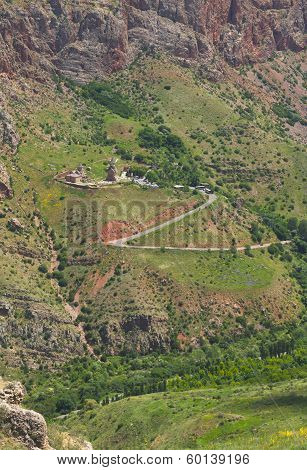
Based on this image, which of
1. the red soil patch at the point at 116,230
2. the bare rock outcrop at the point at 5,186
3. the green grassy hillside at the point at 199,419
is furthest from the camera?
the bare rock outcrop at the point at 5,186

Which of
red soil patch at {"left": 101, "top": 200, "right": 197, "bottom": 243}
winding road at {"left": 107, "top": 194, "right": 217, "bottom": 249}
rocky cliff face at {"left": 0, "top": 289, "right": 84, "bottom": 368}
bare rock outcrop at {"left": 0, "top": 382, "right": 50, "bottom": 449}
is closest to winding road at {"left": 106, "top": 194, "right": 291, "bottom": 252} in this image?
winding road at {"left": 107, "top": 194, "right": 217, "bottom": 249}

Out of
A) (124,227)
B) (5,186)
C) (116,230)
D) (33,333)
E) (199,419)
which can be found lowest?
(33,333)

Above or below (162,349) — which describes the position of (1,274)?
above

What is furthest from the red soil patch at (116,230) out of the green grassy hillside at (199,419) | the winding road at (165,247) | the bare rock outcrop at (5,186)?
the green grassy hillside at (199,419)

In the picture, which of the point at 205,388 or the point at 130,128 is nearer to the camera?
the point at 205,388

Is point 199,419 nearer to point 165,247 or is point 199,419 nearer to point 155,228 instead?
point 165,247

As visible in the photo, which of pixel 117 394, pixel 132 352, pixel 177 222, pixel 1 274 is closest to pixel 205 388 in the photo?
pixel 117 394

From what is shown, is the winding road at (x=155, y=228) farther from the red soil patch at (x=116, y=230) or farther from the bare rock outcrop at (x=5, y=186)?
the bare rock outcrop at (x=5, y=186)

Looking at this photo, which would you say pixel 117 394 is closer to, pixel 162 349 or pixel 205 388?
pixel 205 388

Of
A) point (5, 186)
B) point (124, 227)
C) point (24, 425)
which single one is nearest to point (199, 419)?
point (24, 425)

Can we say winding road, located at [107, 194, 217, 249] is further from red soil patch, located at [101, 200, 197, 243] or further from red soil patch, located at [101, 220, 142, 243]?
red soil patch, located at [101, 220, 142, 243]

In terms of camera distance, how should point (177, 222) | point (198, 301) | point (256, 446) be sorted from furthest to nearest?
point (177, 222) → point (198, 301) → point (256, 446)
